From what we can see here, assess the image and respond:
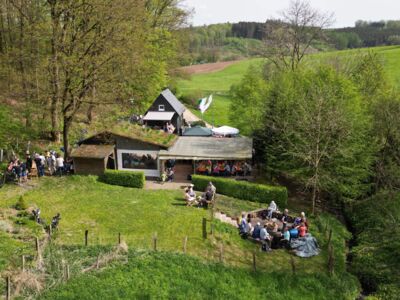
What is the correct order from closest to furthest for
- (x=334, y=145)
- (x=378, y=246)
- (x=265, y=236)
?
(x=378, y=246), (x=265, y=236), (x=334, y=145)

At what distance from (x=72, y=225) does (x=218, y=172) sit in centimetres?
1174

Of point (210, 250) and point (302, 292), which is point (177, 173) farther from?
point (302, 292)

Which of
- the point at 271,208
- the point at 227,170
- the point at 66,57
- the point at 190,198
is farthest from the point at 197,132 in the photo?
the point at 271,208

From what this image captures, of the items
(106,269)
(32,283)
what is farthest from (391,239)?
(32,283)

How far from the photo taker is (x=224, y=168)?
28.6m

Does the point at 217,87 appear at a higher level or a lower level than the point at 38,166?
higher

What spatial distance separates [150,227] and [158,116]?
69.4 feet

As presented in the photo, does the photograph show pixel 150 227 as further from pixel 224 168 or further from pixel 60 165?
pixel 224 168

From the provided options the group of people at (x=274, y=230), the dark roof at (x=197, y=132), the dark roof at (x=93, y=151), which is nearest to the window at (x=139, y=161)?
the dark roof at (x=93, y=151)

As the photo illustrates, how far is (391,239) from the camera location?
15.8 m

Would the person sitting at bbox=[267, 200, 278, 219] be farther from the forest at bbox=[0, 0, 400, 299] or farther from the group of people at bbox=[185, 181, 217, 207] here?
the group of people at bbox=[185, 181, 217, 207]

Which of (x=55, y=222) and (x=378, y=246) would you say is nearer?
(x=378, y=246)

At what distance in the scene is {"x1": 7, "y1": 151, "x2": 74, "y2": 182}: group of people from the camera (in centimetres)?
2455

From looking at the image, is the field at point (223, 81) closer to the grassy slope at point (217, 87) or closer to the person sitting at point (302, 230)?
the grassy slope at point (217, 87)
